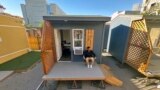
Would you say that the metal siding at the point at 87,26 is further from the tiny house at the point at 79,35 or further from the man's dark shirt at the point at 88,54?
the man's dark shirt at the point at 88,54

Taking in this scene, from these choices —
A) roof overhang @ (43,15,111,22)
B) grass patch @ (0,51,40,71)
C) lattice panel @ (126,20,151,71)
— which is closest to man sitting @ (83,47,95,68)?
roof overhang @ (43,15,111,22)

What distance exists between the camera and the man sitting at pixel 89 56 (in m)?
4.58

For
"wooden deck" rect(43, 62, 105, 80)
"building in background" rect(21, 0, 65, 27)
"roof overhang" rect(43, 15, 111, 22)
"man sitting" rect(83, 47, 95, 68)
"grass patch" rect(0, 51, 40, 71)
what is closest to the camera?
"wooden deck" rect(43, 62, 105, 80)

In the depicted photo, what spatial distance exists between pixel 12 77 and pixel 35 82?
152 cm

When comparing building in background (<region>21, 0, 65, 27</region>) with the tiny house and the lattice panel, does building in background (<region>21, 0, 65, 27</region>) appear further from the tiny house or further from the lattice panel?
the lattice panel

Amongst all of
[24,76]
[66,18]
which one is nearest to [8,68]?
[24,76]

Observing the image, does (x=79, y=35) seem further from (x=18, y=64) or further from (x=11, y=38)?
(x=11, y=38)

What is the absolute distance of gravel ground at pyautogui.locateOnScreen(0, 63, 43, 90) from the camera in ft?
12.2

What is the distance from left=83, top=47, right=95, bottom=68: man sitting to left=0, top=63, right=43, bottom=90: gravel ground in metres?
2.59

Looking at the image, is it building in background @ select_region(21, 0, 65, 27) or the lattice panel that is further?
building in background @ select_region(21, 0, 65, 27)

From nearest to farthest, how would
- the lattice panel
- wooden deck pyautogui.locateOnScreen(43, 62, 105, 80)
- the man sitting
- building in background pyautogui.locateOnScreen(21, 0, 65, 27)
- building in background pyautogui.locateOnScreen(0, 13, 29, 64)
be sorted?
wooden deck pyautogui.locateOnScreen(43, 62, 105, 80) → the lattice panel → the man sitting → building in background pyautogui.locateOnScreen(0, 13, 29, 64) → building in background pyautogui.locateOnScreen(21, 0, 65, 27)

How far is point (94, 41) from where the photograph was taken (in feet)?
16.2

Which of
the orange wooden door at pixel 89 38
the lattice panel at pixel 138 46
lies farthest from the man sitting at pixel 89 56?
the lattice panel at pixel 138 46

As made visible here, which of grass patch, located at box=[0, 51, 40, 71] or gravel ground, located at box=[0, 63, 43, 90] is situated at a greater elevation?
grass patch, located at box=[0, 51, 40, 71]
